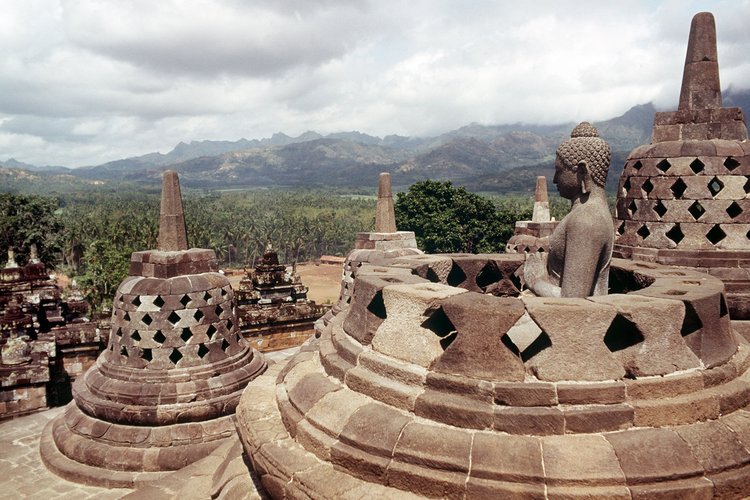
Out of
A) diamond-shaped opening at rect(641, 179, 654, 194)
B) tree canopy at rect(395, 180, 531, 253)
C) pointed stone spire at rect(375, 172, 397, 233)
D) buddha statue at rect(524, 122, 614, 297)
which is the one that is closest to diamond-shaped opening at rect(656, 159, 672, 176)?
diamond-shaped opening at rect(641, 179, 654, 194)

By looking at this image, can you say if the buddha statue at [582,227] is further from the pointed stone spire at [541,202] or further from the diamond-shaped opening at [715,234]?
the pointed stone spire at [541,202]

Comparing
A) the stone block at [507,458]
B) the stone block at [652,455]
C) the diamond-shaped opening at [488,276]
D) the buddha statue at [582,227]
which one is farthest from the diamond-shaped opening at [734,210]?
the stone block at [507,458]

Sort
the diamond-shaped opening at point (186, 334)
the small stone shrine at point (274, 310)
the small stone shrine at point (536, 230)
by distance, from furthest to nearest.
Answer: the small stone shrine at point (536, 230) < the small stone shrine at point (274, 310) < the diamond-shaped opening at point (186, 334)

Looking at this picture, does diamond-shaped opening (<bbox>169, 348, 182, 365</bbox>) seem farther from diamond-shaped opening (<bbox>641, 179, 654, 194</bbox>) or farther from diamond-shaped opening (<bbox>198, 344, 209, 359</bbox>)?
diamond-shaped opening (<bbox>641, 179, 654, 194</bbox>)

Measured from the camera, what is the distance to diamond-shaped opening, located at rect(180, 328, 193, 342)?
7336mm

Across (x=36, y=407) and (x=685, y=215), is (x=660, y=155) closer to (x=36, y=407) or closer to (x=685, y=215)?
(x=685, y=215)

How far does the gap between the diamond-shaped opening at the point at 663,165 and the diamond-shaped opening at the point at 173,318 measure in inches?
257

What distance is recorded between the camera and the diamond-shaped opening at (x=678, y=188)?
5898 millimetres

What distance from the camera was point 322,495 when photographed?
275 centimetres

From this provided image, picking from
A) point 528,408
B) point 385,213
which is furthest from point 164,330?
point 528,408

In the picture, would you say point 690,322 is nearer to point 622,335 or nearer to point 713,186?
point 622,335

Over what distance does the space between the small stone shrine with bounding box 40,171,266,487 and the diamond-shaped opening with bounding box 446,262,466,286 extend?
3.72 meters

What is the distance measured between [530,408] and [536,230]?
12178 millimetres

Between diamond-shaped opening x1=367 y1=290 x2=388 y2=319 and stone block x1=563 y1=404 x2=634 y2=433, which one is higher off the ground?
diamond-shaped opening x1=367 y1=290 x2=388 y2=319
